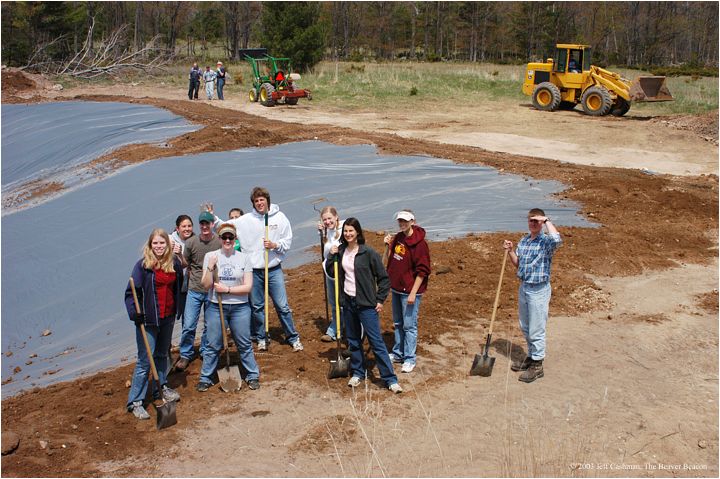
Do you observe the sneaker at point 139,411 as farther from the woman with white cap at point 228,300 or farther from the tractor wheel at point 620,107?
the tractor wheel at point 620,107

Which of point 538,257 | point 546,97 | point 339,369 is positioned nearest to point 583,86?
point 546,97

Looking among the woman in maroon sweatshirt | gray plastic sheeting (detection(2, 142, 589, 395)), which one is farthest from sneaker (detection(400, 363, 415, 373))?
gray plastic sheeting (detection(2, 142, 589, 395))

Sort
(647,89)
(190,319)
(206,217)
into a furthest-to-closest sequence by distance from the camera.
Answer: (647,89)
(190,319)
(206,217)

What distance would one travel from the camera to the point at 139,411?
6117mm

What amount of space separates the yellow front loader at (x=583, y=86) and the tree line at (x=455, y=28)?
30705 millimetres

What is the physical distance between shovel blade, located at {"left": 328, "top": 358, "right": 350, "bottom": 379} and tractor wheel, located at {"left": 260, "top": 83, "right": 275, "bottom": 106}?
22.4 m

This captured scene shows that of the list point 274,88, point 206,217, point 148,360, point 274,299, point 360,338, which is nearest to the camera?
point 148,360

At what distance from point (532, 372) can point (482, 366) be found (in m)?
0.46

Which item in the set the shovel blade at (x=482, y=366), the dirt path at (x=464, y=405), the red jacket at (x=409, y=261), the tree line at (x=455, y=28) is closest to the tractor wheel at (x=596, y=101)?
the dirt path at (x=464, y=405)

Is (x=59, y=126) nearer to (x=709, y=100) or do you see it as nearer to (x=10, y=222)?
(x=10, y=222)

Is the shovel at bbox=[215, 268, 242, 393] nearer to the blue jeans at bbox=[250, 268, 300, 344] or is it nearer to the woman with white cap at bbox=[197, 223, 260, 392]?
the woman with white cap at bbox=[197, 223, 260, 392]

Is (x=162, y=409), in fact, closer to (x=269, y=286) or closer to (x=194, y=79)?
(x=269, y=286)

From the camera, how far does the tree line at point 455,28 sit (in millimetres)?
63406

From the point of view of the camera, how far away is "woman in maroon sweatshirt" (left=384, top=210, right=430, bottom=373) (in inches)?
262
